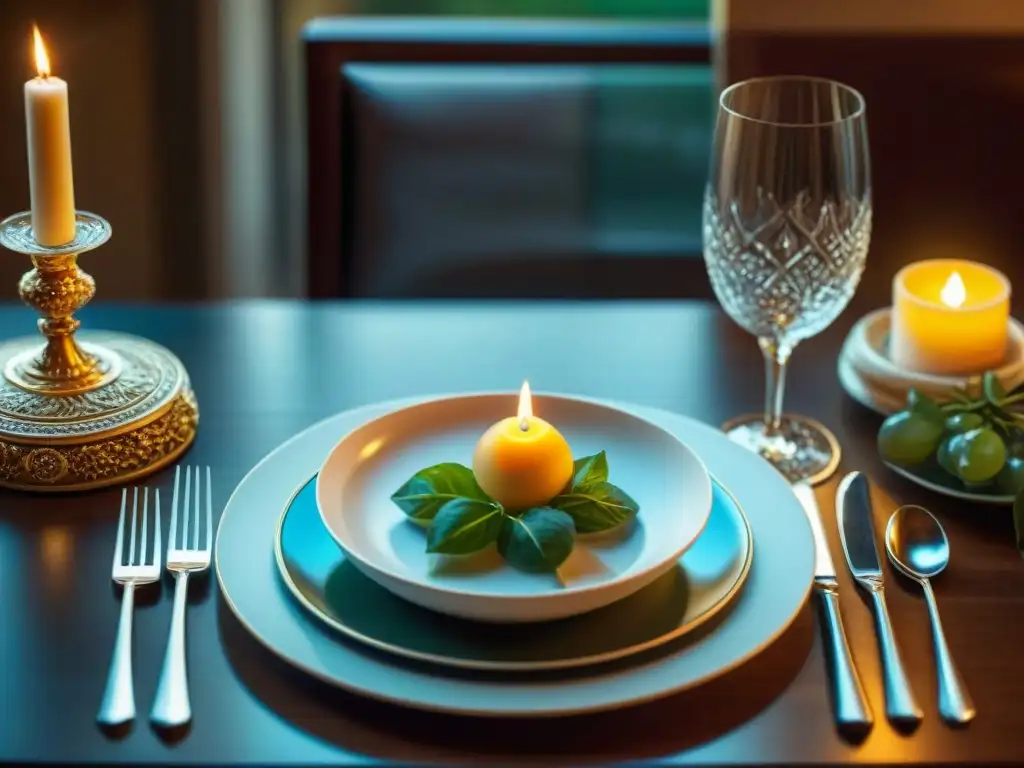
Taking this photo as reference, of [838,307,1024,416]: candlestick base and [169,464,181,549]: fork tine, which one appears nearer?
[169,464,181,549]: fork tine

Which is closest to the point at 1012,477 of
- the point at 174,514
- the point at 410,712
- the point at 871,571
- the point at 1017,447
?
the point at 1017,447

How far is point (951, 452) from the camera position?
86 centimetres

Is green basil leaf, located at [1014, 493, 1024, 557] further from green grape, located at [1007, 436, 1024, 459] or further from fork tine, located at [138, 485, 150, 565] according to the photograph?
fork tine, located at [138, 485, 150, 565]

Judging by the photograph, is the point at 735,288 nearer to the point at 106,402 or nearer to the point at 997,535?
the point at 997,535

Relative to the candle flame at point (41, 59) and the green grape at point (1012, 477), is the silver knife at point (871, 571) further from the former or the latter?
the candle flame at point (41, 59)

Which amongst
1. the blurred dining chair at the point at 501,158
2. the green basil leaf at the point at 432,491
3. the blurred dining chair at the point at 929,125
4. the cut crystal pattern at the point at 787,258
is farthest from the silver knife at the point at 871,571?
the blurred dining chair at the point at 501,158

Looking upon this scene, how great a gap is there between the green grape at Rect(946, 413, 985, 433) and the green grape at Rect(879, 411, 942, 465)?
0.01 m

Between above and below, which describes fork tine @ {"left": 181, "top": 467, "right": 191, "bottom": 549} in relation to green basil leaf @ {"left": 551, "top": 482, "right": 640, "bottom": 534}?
below

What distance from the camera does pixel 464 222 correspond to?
151 cm

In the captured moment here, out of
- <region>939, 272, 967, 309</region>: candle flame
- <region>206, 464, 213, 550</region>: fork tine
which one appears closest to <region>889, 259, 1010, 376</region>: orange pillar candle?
<region>939, 272, 967, 309</region>: candle flame

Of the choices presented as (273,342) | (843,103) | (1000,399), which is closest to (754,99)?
(843,103)

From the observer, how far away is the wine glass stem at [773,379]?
3.13 feet

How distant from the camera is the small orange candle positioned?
29.8 inches

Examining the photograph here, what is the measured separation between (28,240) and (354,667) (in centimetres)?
38
